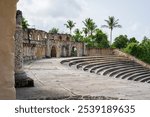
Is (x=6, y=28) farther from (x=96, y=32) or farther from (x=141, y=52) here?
Result: (x=96, y=32)

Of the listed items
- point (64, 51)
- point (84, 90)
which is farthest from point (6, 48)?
point (64, 51)

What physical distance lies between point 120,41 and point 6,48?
169 feet

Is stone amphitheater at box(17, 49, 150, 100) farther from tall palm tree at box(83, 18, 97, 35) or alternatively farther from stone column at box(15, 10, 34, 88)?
tall palm tree at box(83, 18, 97, 35)

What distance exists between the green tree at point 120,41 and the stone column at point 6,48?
167 feet

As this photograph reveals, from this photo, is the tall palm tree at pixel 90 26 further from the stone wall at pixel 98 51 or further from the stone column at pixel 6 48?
the stone column at pixel 6 48

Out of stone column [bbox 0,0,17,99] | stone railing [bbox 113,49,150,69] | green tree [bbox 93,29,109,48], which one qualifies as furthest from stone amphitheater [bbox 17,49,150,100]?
green tree [bbox 93,29,109,48]

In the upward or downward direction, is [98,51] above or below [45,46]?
below

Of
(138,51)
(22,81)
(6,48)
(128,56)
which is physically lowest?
(22,81)

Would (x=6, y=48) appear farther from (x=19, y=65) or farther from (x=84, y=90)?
(x=19, y=65)

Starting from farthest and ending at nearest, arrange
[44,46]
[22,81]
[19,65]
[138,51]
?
[138,51], [44,46], [19,65], [22,81]

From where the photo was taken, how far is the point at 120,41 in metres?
54.8

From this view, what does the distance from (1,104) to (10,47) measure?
908mm

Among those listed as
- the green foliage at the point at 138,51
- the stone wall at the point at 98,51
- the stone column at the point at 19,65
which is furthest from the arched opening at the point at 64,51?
the stone column at the point at 19,65

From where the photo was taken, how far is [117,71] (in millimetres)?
24359
